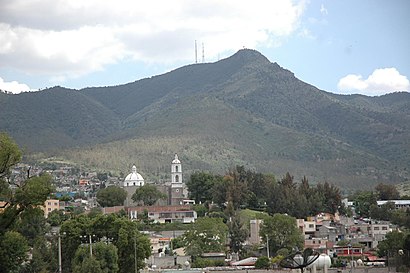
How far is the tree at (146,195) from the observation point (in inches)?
3935

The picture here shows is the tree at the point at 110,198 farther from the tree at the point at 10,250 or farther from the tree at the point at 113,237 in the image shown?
the tree at the point at 10,250

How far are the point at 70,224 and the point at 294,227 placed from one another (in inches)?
893

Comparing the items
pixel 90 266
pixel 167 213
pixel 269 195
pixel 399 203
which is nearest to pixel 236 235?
pixel 269 195

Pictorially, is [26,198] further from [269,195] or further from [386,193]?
[386,193]

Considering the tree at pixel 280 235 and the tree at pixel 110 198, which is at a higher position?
the tree at pixel 110 198

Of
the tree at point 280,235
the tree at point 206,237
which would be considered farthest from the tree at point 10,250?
the tree at point 280,235

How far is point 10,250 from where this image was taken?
135 feet

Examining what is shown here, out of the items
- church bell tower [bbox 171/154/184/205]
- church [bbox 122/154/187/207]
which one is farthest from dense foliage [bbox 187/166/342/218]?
church [bbox 122/154/187/207]

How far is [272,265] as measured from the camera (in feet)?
201

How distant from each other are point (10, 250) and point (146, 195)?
5929cm

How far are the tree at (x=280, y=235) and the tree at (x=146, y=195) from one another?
32.3m

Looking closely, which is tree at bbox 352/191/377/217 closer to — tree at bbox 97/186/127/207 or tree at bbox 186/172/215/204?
tree at bbox 186/172/215/204

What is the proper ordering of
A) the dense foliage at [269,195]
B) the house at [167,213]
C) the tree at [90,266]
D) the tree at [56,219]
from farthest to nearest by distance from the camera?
the house at [167,213], the dense foliage at [269,195], the tree at [56,219], the tree at [90,266]

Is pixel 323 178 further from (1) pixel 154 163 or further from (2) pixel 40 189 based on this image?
(2) pixel 40 189
